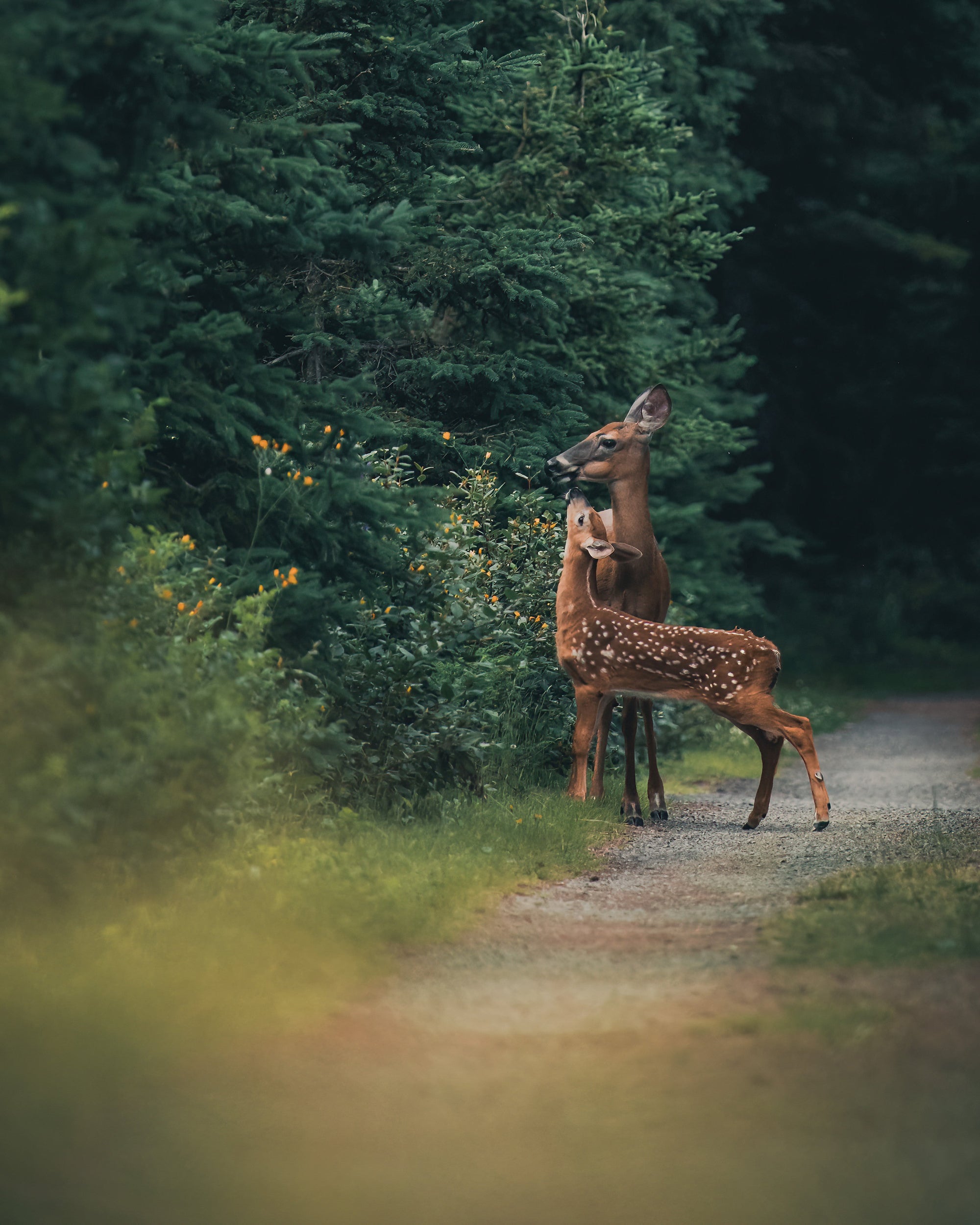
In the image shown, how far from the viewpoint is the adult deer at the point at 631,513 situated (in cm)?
1098

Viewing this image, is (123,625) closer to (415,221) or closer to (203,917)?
(203,917)

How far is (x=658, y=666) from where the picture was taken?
9992 mm

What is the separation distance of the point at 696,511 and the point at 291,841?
12.9 meters

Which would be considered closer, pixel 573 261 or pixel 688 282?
pixel 573 261

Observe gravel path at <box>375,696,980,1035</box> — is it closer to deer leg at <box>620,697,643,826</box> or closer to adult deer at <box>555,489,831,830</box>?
deer leg at <box>620,697,643,826</box>

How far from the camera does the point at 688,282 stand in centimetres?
2575

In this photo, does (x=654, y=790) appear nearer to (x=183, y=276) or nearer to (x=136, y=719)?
(x=183, y=276)

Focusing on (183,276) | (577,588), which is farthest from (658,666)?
(183,276)

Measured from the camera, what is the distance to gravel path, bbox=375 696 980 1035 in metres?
5.90

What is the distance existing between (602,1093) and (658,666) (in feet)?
16.8

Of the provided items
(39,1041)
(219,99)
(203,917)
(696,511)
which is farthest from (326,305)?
(696,511)

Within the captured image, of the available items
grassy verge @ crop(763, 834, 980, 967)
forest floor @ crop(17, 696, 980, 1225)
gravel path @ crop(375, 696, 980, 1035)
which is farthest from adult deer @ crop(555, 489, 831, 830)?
forest floor @ crop(17, 696, 980, 1225)

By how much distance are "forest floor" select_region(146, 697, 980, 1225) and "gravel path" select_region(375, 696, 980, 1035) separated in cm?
2

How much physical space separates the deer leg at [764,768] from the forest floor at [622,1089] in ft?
9.62
